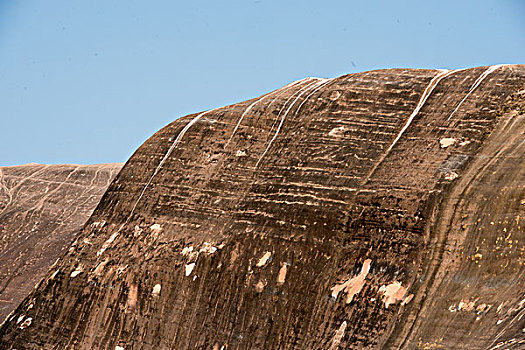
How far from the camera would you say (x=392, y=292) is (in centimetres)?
711

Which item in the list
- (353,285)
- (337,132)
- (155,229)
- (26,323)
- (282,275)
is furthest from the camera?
(26,323)

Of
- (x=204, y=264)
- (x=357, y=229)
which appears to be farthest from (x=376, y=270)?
(x=204, y=264)

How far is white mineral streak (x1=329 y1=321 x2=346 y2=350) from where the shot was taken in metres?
7.09

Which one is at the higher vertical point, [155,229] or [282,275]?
[155,229]

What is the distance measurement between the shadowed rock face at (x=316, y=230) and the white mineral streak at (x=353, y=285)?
18mm

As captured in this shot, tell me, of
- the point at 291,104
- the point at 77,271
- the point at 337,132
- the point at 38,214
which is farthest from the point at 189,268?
the point at 38,214

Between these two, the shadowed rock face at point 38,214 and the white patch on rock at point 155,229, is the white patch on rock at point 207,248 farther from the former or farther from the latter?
the shadowed rock face at point 38,214

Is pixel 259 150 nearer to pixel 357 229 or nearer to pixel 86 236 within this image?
pixel 357 229

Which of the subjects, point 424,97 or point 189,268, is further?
point 424,97

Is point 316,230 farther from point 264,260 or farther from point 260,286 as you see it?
point 260,286

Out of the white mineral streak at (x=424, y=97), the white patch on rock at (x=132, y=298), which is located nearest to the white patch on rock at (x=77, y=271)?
the white patch on rock at (x=132, y=298)

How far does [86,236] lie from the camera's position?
977cm

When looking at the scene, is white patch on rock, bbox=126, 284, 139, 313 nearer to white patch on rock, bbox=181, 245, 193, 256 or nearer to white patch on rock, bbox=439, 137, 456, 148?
white patch on rock, bbox=181, 245, 193, 256

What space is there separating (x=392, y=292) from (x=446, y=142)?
2.03m
